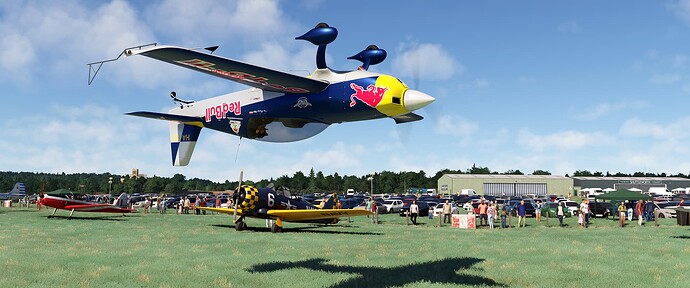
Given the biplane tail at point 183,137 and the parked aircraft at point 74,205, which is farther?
the parked aircraft at point 74,205

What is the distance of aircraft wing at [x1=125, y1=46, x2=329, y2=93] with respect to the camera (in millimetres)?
7044

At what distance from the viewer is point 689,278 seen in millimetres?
13758

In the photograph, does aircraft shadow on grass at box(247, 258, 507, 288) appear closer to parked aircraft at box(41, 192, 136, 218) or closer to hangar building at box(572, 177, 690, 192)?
parked aircraft at box(41, 192, 136, 218)

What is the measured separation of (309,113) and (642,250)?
1602cm

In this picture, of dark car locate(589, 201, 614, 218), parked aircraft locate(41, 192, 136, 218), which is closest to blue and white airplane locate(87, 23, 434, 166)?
parked aircraft locate(41, 192, 136, 218)

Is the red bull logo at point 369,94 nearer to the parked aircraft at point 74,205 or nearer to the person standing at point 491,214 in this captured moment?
the person standing at point 491,214

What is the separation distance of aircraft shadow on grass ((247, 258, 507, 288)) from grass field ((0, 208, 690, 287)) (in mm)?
28

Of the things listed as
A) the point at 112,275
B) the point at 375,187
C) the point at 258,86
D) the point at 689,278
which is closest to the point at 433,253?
the point at 689,278

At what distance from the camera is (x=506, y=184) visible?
4909 inches

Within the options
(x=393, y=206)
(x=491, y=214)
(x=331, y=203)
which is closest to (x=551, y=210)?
(x=393, y=206)

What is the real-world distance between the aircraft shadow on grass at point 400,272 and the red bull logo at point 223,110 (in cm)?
506

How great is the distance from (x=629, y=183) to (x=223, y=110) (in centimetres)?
15038

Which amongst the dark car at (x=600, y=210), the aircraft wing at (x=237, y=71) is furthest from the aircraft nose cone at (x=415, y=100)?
the dark car at (x=600, y=210)

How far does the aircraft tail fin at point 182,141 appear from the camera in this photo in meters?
10.7
